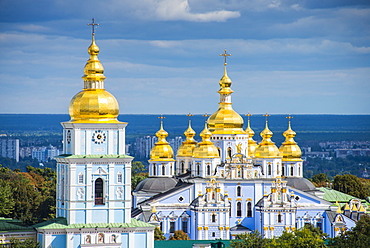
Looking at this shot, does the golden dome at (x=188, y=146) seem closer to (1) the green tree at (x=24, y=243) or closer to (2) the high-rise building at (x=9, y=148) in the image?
(1) the green tree at (x=24, y=243)

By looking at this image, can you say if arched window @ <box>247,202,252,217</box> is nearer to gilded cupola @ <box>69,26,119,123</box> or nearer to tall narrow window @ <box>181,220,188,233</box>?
tall narrow window @ <box>181,220,188,233</box>

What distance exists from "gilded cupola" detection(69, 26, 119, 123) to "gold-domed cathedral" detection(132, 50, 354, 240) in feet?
46.4

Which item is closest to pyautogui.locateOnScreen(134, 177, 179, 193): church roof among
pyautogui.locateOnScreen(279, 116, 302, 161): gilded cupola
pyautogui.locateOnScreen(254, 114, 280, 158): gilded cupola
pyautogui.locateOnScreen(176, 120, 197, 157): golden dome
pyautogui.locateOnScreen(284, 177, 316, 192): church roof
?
pyautogui.locateOnScreen(176, 120, 197, 157): golden dome

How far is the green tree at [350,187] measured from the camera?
6750 centimetres

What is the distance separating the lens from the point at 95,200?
3775cm

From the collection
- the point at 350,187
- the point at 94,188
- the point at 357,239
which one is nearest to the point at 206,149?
the point at 357,239

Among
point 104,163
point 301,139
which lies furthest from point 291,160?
point 301,139

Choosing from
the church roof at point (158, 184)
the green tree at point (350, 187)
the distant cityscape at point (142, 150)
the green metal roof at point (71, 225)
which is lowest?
the green metal roof at point (71, 225)

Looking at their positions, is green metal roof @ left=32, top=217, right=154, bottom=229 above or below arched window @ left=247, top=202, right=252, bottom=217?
below

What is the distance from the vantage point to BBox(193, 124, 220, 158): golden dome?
54.0m

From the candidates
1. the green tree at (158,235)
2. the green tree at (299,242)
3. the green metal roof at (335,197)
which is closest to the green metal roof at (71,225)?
the green tree at (299,242)

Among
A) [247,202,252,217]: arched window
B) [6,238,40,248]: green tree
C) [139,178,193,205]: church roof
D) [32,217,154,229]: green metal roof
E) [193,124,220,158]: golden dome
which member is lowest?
[6,238,40,248]: green tree

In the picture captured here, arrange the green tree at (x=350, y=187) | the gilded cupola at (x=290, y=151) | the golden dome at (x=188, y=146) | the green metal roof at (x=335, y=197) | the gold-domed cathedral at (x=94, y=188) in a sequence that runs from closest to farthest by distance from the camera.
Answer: the gold-domed cathedral at (x=94, y=188) < the gilded cupola at (x=290, y=151) < the golden dome at (x=188, y=146) < the green metal roof at (x=335, y=197) < the green tree at (x=350, y=187)

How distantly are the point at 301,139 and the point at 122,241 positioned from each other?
13529cm
